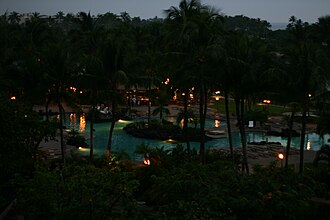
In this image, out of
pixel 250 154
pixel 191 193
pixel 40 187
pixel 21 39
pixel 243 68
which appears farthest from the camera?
pixel 21 39

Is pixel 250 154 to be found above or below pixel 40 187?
below

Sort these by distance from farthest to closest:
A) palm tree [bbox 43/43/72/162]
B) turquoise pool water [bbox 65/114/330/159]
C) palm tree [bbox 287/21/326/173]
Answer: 1. turquoise pool water [bbox 65/114/330/159]
2. palm tree [bbox 43/43/72/162]
3. palm tree [bbox 287/21/326/173]

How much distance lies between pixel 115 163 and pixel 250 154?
11.1m

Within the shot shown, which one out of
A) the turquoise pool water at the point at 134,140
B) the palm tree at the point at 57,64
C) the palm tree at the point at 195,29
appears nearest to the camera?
the palm tree at the point at 195,29

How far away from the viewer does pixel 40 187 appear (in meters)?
10.7

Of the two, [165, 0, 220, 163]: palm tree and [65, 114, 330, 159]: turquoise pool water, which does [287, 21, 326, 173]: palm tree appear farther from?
[65, 114, 330, 159]: turquoise pool water

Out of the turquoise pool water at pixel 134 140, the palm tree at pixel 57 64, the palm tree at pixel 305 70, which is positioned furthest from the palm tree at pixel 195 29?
the turquoise pool water at pixel 134 140

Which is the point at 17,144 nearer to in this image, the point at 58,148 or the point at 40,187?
the point at 40,187

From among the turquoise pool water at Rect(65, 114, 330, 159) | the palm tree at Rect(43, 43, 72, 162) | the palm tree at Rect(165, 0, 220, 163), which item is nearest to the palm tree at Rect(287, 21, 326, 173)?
the palm tree at Rect(165, 0, 220, 163)

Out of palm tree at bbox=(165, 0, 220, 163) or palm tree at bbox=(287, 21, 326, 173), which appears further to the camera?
palm tree at bbox=(165, 0, 220, 163)

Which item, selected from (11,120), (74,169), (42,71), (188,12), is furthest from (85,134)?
(74,169)

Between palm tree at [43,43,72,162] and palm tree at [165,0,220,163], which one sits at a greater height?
palm tree at [165,0,220,163]

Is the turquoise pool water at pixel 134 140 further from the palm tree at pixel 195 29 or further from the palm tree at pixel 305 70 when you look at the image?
the palm tree at pixel 305 70

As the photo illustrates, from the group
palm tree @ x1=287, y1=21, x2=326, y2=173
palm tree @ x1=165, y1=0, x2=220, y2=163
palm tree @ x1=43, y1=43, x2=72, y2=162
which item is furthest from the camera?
palm tree @ x1=43, y1=43, x2=72, y2=162
